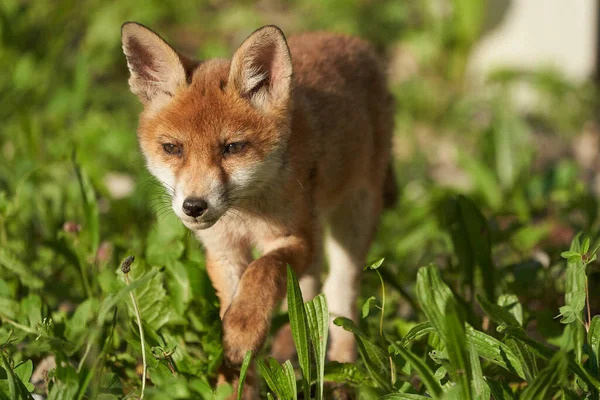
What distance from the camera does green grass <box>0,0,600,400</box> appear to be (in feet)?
10.4

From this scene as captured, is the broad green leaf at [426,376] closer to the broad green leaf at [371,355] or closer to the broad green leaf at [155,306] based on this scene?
the broad green leaf at [371,355]

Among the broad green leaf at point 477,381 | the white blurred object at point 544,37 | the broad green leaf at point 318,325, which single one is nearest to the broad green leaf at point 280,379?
the broad green leaf at point 318,325

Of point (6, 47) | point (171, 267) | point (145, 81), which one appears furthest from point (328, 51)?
point (6, 47)

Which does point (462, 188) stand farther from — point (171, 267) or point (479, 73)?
point (171, 267)

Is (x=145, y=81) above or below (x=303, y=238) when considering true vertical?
above

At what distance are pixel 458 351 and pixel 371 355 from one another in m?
0.59

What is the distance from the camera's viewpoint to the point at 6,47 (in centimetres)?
739

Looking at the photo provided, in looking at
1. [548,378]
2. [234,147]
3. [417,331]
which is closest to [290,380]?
[417,331]

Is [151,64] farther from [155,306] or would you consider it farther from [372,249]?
[372,249]

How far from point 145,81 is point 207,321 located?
3.99ft

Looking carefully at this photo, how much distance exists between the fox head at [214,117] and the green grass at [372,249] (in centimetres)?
41

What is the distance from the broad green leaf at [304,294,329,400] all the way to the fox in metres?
0.21

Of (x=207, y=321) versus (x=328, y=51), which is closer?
(x=207, y=321)

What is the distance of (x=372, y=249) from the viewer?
5.64 meters
